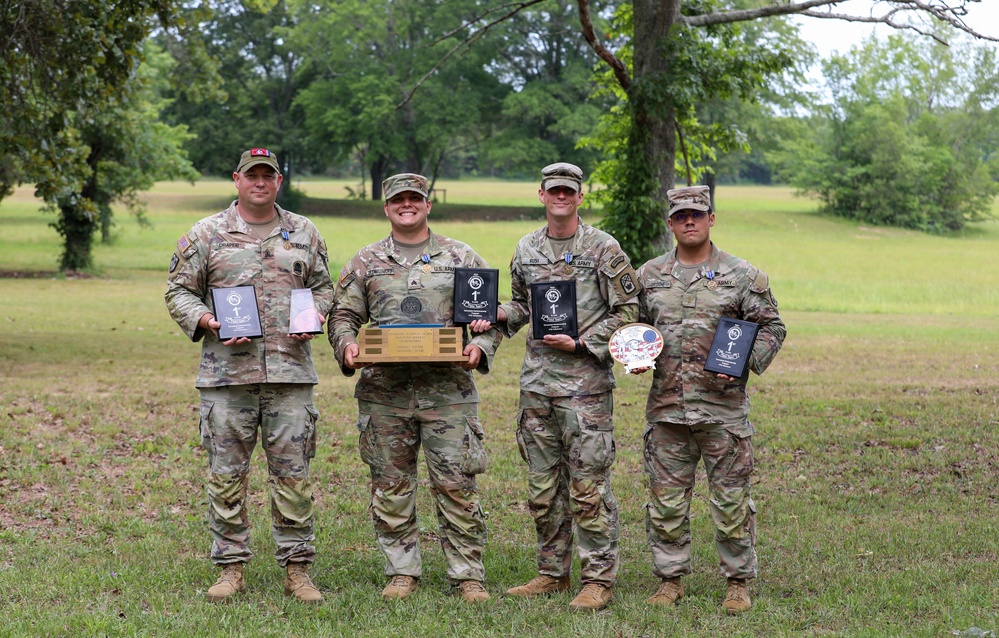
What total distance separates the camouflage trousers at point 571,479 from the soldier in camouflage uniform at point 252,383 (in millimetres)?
1287

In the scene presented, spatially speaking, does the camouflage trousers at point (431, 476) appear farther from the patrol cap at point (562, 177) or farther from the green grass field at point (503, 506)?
the patrol cap at point (562, 177)

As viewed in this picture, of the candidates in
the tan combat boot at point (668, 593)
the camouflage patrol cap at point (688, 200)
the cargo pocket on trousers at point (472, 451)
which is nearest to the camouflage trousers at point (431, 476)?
the cargo pocket on trousers at point (472, 451)

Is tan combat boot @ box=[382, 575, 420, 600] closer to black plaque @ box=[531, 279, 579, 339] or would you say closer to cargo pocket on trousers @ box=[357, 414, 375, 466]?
cargo pocket on trousers @ box=[357, 414, 375, 466]

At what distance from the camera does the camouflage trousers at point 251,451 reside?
5973mm

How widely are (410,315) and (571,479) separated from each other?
1301 millimetres

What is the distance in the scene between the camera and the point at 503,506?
8.29 m

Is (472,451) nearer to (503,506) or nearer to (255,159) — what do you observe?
(255,159)

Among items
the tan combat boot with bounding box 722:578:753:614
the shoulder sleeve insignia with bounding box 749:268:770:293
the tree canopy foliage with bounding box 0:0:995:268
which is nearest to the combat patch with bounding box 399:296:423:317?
the shoulder sleeve insignia with bounding box 749:268:770:293

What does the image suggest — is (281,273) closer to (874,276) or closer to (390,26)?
(874,276)

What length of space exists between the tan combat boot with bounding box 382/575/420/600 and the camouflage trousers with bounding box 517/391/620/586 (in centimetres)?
75

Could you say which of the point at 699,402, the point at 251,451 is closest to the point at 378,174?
the point at 251,451

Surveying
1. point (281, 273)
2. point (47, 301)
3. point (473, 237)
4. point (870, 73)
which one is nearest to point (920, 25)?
point (281, 273)

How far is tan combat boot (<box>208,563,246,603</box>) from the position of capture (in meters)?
5.89

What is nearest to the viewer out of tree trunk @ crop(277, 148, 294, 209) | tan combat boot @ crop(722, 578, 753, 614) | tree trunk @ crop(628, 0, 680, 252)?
tan combat boot @ crop(722, 578, 753, 614)
